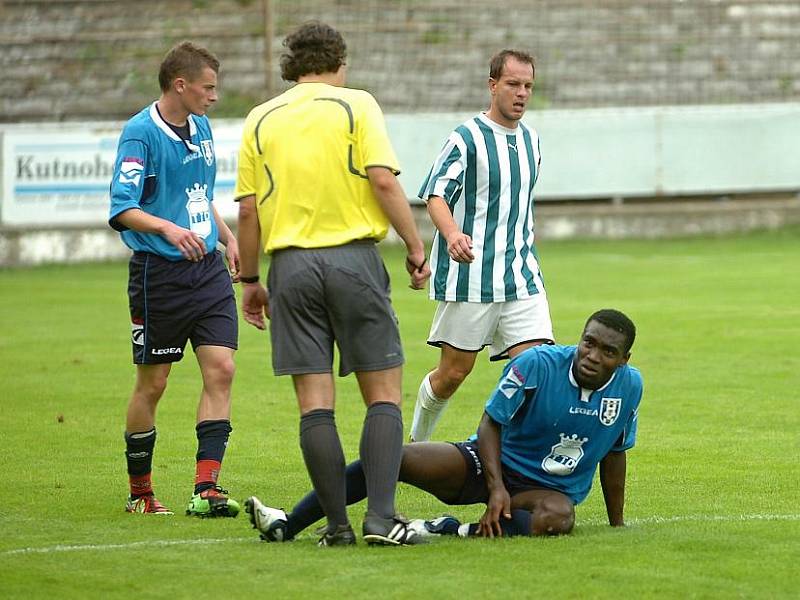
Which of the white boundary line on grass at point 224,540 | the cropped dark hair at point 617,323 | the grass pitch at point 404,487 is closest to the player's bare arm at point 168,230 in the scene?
the grass pitch at point 404,487

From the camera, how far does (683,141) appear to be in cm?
2533

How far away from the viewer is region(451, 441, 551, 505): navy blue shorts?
6.31m

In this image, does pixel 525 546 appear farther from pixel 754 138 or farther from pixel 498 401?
pixel 754 138

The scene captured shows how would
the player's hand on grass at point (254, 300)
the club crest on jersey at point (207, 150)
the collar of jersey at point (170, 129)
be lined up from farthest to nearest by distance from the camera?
the club crest on jersey at point (207, 150) < the collar of jersey at point (170, 129) < the player's hand on grass at point (254, 300)

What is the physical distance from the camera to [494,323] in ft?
25.9

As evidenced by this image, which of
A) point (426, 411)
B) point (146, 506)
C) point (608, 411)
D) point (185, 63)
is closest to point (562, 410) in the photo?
point (608, 411)

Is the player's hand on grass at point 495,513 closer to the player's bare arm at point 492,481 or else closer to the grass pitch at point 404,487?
the player's bare arm at point 492,481

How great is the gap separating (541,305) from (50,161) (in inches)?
636

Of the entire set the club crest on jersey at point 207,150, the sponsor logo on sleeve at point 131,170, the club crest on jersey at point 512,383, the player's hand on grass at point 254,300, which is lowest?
the club crest on jersey at point 512,383

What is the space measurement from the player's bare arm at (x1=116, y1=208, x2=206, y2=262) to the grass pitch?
1.20m

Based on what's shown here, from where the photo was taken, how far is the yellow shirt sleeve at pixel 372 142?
5.84 metres

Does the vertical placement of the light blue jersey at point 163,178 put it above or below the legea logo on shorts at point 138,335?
above

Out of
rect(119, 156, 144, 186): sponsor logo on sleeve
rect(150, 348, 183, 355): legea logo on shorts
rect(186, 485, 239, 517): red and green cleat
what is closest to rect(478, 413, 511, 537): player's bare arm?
rect(186, 485, 239, 517): red and green cleat

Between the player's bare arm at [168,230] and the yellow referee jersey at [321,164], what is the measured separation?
93cm
